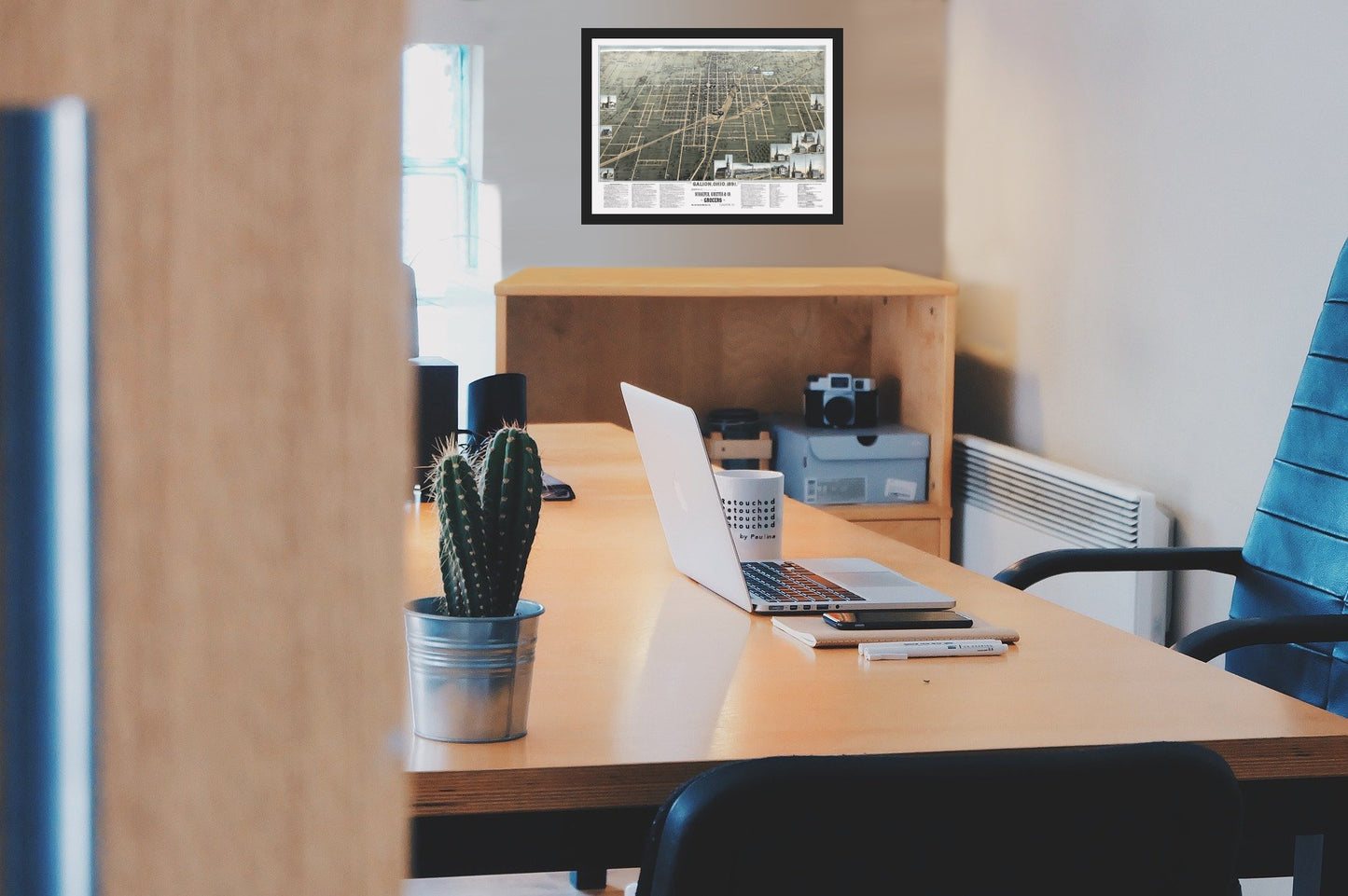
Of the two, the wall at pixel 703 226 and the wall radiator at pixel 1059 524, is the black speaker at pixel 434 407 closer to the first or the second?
the wall radiator at pixel 1059 524

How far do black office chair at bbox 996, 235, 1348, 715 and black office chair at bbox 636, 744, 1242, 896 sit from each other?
2.55 feet

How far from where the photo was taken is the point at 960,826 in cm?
84

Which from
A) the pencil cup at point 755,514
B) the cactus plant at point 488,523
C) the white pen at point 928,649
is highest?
the cactus plant at point 488,523

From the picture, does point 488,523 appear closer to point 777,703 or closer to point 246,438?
point 777,703

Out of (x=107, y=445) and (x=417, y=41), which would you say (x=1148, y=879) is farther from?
(x=417, y=41)

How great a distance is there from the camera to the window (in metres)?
4.05

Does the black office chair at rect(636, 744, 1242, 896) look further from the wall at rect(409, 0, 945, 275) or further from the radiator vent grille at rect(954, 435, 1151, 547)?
the wall at rect(409, 0, 945, 275)

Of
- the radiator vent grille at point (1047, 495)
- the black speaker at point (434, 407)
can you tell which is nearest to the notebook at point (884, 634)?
the black speaker at point (434, 407)

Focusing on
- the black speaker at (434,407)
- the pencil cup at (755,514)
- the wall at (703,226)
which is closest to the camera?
the pencil cup at (755,514)

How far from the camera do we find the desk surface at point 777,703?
0.97 metres

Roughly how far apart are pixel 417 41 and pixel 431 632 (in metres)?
3.36

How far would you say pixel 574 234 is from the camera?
13.4 feet

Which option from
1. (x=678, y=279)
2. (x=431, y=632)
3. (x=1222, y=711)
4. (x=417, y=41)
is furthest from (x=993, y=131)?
(x=431, y=632)

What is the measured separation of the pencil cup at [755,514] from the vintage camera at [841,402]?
194cm
